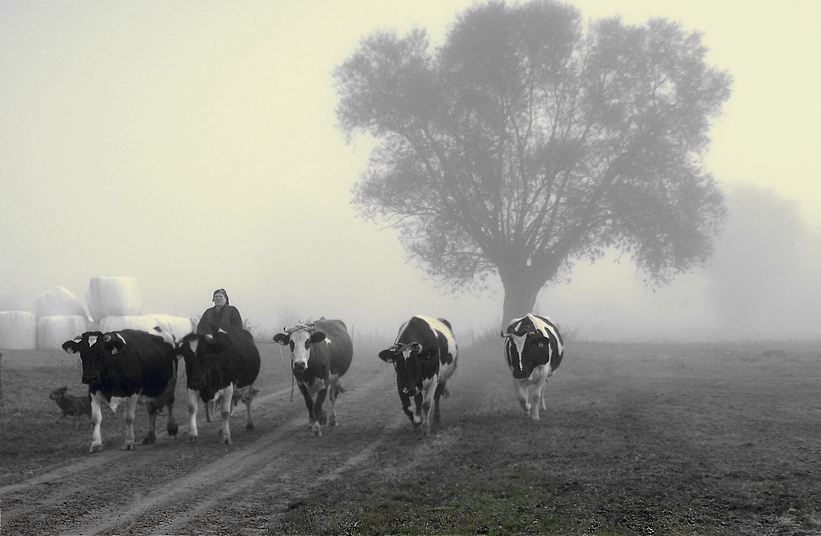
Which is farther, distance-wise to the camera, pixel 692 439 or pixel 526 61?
pixel 526 61

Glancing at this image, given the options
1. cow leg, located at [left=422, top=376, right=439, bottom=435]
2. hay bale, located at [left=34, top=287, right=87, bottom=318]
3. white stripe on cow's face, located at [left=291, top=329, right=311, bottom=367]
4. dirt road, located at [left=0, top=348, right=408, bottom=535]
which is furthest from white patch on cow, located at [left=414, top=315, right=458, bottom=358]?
hay bale, located at [left=34, top=287, right=87, bottom=318]

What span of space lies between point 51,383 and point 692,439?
17.3 metres

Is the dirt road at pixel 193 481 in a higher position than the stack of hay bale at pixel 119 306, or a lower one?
lower

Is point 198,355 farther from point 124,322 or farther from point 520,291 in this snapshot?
point 124,322

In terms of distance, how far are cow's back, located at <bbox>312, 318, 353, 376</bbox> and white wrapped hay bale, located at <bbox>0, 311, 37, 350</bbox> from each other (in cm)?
2869

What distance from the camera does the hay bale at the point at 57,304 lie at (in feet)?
134

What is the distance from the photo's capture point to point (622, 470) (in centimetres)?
942

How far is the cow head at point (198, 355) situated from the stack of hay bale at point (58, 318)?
29.2 metres

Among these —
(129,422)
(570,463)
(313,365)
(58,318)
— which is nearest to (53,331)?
(58,318)

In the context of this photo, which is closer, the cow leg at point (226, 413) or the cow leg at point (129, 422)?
the cow leg at point (129, 422)

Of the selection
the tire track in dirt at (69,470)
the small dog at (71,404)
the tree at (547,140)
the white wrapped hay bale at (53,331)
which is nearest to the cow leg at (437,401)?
the tire track in dirt at (69,470)

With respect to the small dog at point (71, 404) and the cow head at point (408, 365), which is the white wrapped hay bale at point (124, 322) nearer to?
the small dog at point (71, 404)

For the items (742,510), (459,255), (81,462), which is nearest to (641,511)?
(742,510)

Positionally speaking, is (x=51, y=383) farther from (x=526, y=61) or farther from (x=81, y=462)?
(x=526, y=61)
